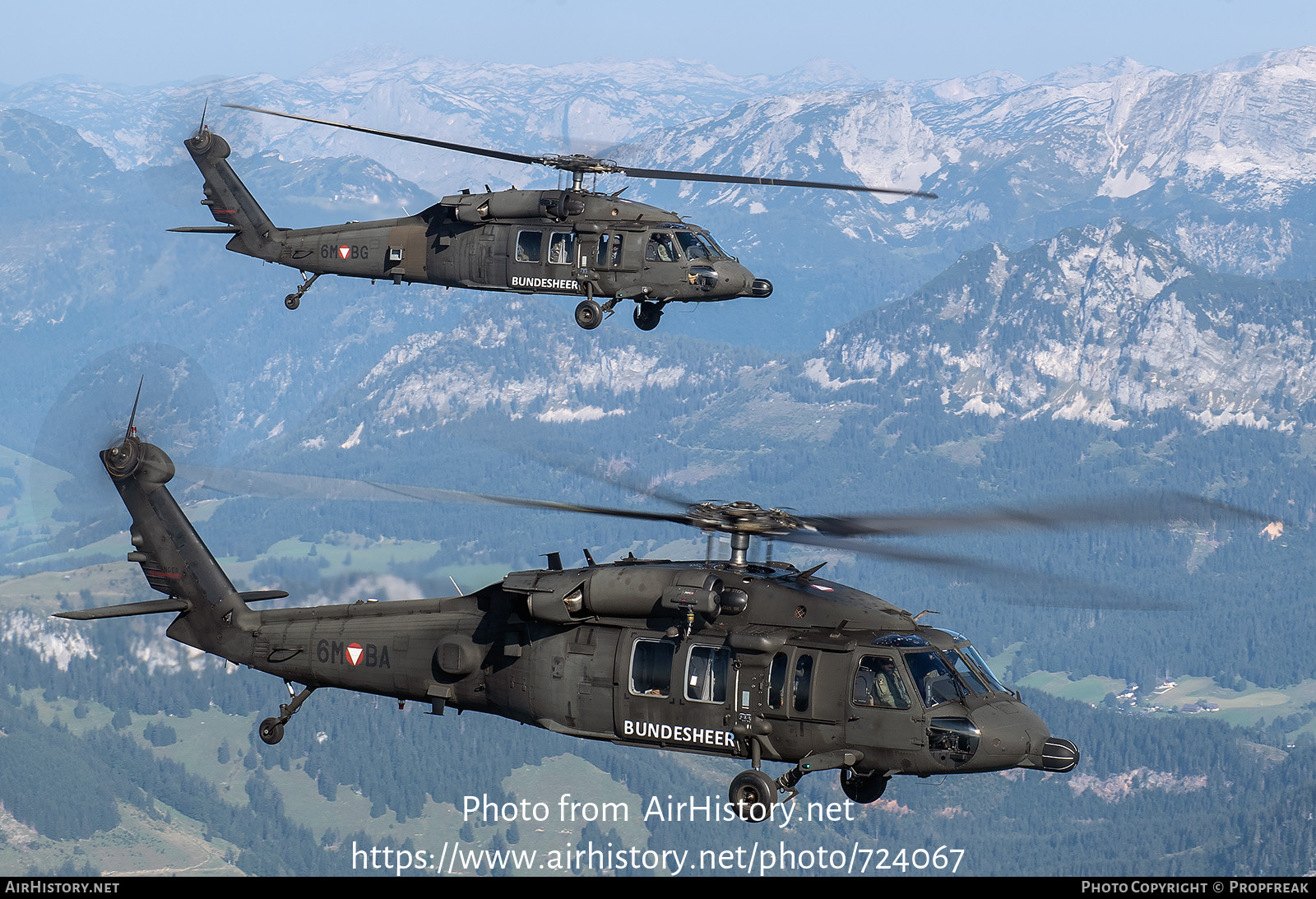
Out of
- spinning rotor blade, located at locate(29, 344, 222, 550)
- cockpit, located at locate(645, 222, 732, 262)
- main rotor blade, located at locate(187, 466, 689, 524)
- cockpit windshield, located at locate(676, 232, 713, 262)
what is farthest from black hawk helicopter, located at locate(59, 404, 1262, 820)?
cockpit windshield, located at locate(676, 232, 713, 262)

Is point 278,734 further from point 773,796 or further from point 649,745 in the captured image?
point 773,796

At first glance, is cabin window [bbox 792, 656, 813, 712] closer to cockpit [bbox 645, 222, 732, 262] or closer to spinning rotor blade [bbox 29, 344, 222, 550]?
spinning rotor blade [bbox 29, 344, 222, 550]

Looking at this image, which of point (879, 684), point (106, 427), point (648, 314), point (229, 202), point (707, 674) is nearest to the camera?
point (879, 684)

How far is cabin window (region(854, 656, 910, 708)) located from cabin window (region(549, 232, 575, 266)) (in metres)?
26.0

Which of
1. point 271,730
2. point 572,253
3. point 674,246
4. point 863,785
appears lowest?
point 271,730

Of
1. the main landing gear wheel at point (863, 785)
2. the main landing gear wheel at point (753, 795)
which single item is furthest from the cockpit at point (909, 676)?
the main landing gear wheel at point (753, 795)

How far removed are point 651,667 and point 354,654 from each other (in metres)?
11.3

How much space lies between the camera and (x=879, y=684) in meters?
44.6

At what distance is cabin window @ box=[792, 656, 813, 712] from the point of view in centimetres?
4509

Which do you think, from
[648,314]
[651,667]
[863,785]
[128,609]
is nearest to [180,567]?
[128,609]

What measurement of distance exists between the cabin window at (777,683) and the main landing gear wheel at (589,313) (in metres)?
21.0

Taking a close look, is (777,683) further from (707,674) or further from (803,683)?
(707,674)

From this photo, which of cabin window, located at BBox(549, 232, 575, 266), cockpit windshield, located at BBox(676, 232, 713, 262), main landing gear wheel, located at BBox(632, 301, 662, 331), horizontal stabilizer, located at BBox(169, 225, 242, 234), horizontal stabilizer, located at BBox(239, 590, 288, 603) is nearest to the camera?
horizontal stabilizer, located at BBox(239, 590, 288, 603)
